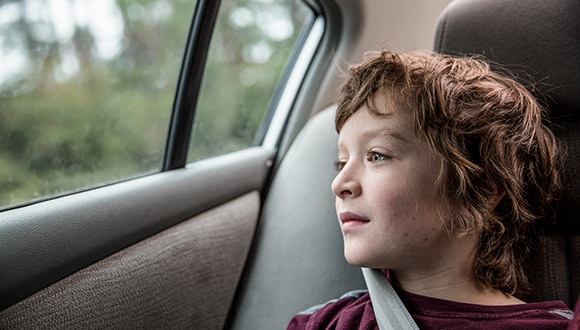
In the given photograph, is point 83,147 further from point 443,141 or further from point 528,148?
point 528,148

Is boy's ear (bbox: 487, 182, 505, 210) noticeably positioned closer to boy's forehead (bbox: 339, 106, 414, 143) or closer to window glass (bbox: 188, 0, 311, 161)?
boy's forehead (bbox: 339, 106, 414, 143)

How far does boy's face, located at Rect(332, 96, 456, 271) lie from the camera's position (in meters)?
1.16

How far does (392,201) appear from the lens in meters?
1.15

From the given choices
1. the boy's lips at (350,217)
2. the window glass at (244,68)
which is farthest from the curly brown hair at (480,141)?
the window glass at (244,68)

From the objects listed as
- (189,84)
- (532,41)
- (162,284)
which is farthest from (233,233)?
(532,41)

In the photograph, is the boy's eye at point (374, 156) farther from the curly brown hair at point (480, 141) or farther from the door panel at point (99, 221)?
the door panel at point (99, 221)

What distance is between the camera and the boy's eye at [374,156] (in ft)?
3.90

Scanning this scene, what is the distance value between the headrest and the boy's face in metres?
0.39

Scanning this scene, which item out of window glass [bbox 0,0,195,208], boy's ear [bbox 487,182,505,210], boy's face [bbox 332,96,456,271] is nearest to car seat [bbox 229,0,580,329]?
boy's ear [bbox 487,182,505,210]

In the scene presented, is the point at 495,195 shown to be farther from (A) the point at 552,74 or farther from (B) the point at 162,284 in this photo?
(B) the point at 162,284

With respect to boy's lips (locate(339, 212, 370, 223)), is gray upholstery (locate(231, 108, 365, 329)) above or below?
below

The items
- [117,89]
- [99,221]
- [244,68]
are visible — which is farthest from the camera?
[244,68]

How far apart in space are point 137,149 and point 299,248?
0.71 metres

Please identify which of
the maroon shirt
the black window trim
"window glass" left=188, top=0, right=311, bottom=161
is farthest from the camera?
"window glass" left=188, top=0, right=311, bottom=161
